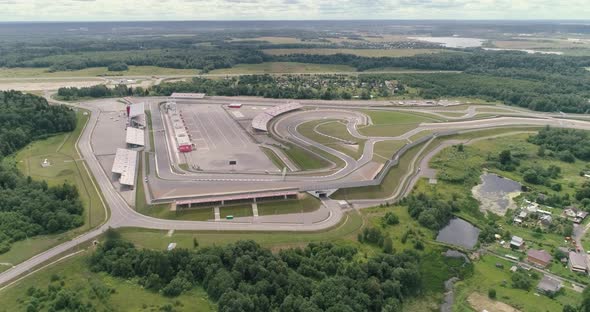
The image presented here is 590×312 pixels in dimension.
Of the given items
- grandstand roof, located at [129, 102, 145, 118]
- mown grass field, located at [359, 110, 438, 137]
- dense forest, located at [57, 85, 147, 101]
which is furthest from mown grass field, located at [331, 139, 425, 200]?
dense forest, located at [57, 85, 147, 101]

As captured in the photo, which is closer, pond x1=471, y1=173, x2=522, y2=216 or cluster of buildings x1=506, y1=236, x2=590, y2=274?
cluster of buildings x1=506, y1=236, x2=590, y2=274

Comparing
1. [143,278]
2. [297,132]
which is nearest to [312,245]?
[143,278]

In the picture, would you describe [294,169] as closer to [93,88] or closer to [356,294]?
[356,294]

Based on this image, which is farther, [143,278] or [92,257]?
[92,257]

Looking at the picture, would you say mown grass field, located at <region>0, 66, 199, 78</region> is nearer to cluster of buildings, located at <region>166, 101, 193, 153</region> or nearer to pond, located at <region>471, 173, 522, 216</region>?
cluster of buildings, located at <region>166, 101, 193, 153</region>

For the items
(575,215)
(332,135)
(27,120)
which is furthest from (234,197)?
(27,120)

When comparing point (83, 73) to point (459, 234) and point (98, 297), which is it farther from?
point (459, 234)

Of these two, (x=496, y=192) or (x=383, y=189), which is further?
(x=496, y=192)
